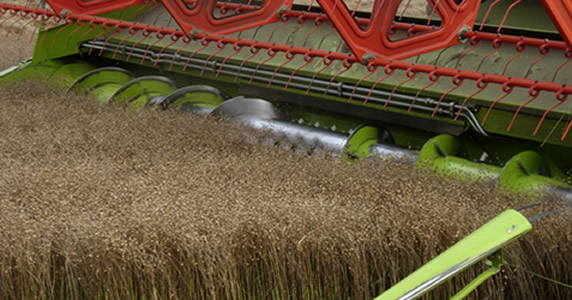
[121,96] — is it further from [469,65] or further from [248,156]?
[469,65]

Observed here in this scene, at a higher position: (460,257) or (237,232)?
(237,232)

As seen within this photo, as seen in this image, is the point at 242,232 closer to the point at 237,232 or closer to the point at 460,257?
the point at 237,232

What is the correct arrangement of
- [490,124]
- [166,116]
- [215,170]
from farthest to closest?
[166,116]
[490,124]
[215,170]

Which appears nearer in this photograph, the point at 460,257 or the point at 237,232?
the point at 460,257

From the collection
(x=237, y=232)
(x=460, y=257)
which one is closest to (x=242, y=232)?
(x=237, y=232)

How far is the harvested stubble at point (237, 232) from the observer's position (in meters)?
2.17

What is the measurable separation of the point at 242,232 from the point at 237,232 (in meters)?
0.02

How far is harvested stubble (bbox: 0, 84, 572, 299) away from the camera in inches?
85.4

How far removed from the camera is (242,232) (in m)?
2.26

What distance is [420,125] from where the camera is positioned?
404 centimetres

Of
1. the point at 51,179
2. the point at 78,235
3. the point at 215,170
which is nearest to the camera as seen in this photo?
the point at 78,235

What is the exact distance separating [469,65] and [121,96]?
85.8 inches

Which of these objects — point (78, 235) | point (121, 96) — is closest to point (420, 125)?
point (121, 96)

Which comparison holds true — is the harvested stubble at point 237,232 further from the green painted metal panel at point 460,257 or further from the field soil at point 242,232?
the green painted metal panel at point 460,257
